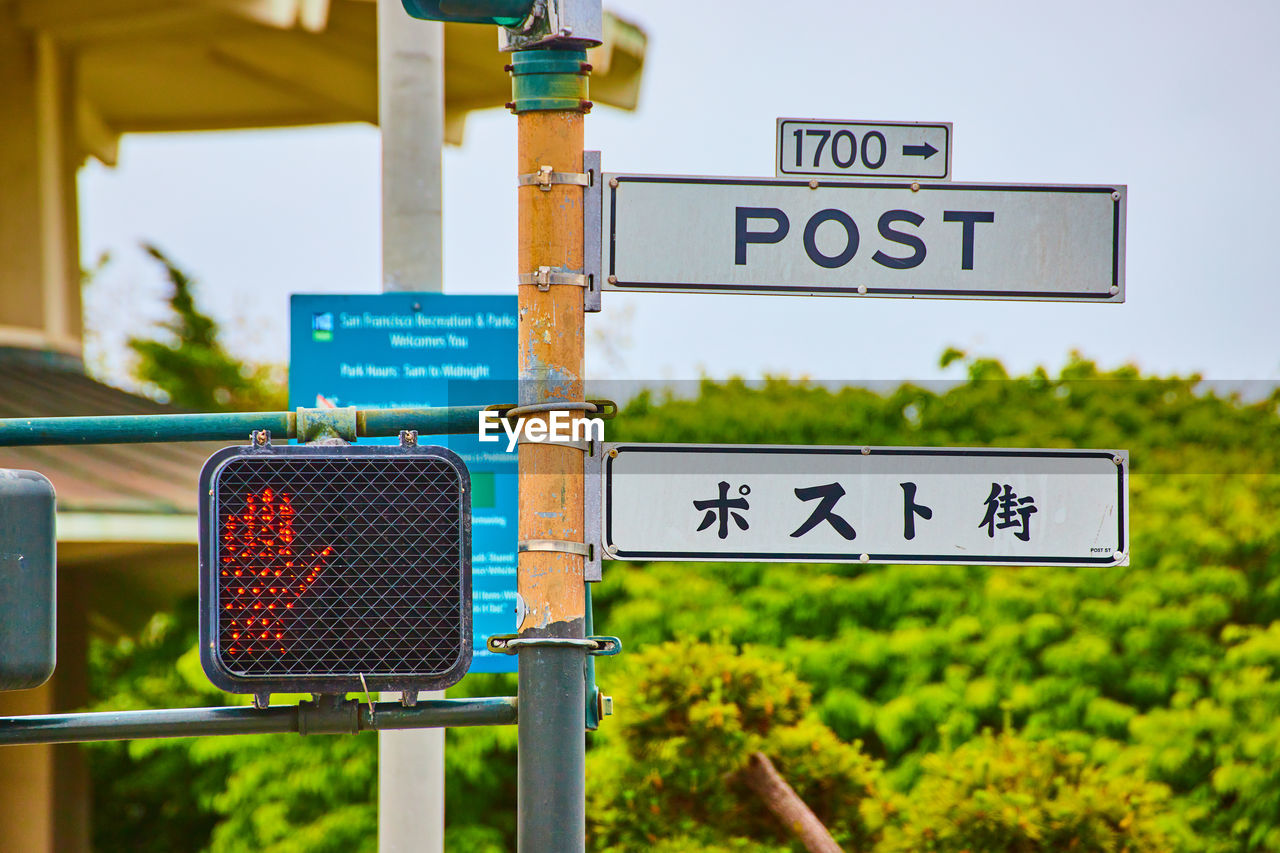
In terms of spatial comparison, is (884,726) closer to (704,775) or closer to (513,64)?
(704,775)

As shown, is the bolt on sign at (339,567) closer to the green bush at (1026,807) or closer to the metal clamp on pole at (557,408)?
the metal clamp on pole at (557,408)

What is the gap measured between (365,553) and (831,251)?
1188mm

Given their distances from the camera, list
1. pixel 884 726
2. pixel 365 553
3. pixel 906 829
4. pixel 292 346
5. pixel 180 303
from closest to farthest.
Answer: pixel 365 553, pixel 292 346, pixel 906 829, pixel 884 726, pixel 180 303

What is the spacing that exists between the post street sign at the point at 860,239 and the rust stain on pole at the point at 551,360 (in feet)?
0.43

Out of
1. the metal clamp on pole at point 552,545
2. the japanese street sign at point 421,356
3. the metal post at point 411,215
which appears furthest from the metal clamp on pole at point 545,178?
the metal post at point 411,215

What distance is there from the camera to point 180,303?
21281 mm

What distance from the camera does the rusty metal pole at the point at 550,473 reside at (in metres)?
2.71

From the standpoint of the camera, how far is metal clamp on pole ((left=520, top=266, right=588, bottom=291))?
279 centimetres

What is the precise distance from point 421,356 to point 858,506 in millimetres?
2017

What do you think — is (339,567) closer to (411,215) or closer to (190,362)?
(411,215)

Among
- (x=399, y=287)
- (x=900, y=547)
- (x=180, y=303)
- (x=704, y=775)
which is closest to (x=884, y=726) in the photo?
(x=704, y=775)

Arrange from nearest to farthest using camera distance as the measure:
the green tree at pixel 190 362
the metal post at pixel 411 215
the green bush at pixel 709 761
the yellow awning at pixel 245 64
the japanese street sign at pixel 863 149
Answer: the japanese street sign at pixel 863 149
the metal post at pixel 411 215
the green bush at pixel 709 761
the yellow awning at pixel 245 64
the green tree at pixel 190 362

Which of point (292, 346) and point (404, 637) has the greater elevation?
point (292, 346)

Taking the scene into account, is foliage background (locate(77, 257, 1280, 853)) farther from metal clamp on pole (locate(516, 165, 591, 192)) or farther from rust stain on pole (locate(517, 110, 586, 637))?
metal clamp on pole (locate(516, 165, 591, 192))
